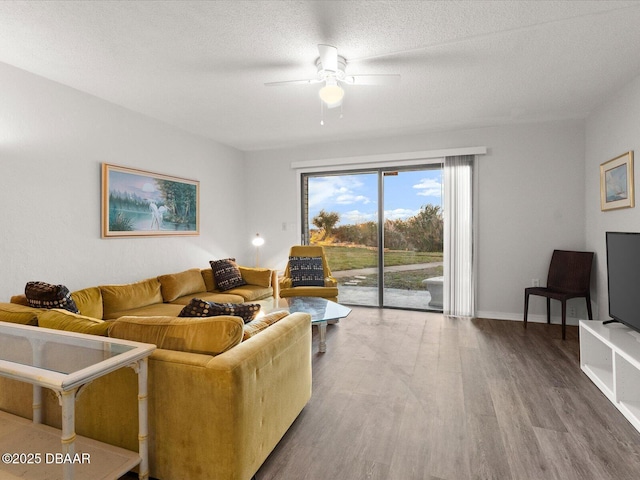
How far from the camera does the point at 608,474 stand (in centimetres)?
174

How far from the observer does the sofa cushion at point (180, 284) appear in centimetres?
410

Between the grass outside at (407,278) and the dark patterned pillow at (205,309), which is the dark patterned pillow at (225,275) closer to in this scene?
the grass outside at (407,278)

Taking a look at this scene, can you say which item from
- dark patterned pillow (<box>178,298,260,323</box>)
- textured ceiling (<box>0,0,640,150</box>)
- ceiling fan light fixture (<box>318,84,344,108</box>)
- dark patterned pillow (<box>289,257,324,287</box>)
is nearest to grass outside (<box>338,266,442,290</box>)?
dark patterned pillow (<box>289,257,324,287</box>)

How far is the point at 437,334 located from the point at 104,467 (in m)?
3.40

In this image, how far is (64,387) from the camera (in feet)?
4.07

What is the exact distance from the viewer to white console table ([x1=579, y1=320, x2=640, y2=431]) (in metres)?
2.28

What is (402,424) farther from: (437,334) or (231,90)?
(231,90)

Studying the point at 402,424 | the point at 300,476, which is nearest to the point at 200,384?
the point at 300,476

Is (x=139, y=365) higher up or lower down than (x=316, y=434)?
higher up

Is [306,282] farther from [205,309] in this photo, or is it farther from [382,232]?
[205,309]

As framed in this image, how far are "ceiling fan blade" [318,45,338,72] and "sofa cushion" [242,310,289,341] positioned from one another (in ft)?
6.27

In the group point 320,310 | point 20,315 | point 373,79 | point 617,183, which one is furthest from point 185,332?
point 617,183

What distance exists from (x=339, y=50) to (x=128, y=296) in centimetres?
308

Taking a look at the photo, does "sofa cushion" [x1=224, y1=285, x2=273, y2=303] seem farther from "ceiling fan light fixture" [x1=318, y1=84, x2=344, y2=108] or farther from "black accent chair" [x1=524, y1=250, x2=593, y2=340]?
"black accent chair" [x1=524, y1=250, x2=593, y2=340]
